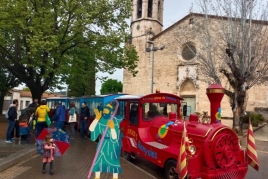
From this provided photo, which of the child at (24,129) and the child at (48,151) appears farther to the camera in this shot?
the child at (24,129)

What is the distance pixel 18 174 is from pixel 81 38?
9.99 metres

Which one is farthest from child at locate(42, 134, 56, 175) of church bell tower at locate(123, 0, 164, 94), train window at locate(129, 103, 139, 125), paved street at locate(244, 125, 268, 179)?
church bell tower at locate(123, 0, 164, 94)

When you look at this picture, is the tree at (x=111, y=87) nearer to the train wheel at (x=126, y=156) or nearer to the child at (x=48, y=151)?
the train wheel at (x=126, y=156)

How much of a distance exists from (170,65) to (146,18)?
7002mm

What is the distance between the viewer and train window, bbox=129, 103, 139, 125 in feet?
26.4

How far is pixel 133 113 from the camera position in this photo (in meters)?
8.30

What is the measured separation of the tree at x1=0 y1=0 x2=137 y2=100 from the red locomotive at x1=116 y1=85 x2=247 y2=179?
6.53 metres

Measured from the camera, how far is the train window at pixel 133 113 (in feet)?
26.4

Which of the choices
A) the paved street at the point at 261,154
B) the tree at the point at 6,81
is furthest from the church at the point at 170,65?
the tree at the point at 6,81

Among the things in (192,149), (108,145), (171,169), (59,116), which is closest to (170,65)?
(59,116)

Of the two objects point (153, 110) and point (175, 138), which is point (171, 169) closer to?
point (175, 138)

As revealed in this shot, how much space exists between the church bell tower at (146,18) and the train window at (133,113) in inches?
980

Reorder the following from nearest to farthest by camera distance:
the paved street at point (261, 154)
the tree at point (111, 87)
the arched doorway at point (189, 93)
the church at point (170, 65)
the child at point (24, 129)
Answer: the paved street at point (261, 154) < the child at point (24, 129) < the church at point (170, 65) < the arched doorway at point (189, 93) < the tree at point (111, 87)

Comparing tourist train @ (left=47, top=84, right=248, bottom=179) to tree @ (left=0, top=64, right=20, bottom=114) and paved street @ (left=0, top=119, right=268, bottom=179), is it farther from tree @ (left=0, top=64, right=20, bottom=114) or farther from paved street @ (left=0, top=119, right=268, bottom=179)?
tree @ (left=0, top=64, right=20, bottom=114)
